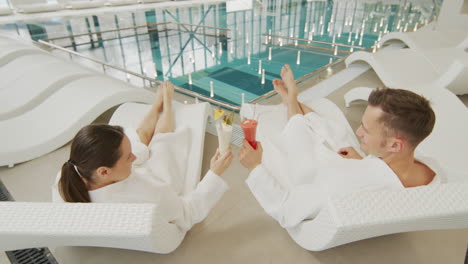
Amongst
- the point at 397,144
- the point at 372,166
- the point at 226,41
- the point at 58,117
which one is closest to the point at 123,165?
the point at 372,166

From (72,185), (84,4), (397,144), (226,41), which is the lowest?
(226,41)

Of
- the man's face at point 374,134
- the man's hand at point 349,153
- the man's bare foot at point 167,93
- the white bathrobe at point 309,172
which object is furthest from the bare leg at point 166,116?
the man's face at point 374,134

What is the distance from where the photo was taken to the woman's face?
1.16 metres

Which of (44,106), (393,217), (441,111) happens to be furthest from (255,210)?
(44,106)

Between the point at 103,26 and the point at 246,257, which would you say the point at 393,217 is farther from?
the point at 103,26

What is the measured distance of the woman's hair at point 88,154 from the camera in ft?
3.57

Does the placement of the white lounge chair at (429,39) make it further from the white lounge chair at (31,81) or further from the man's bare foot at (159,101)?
the white lounge chair at (31,81)

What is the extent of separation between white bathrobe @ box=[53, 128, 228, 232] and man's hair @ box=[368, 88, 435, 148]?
0.82 meters

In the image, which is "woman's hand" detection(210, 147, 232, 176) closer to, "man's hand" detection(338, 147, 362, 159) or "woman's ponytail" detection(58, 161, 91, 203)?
"woman's ponytail" detection(58, 161, 91, 203)

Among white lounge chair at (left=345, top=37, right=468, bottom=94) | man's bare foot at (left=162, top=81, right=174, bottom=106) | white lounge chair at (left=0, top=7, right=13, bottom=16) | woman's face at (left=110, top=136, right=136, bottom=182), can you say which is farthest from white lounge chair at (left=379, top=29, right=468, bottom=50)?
white lounge chair at (left=0, top=7, right=13, bottom=16)

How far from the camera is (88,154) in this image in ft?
3.55

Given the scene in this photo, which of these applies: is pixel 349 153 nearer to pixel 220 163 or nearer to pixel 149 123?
pixel 220 163

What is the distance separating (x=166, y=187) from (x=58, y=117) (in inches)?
63.0

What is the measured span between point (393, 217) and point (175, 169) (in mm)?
1281
